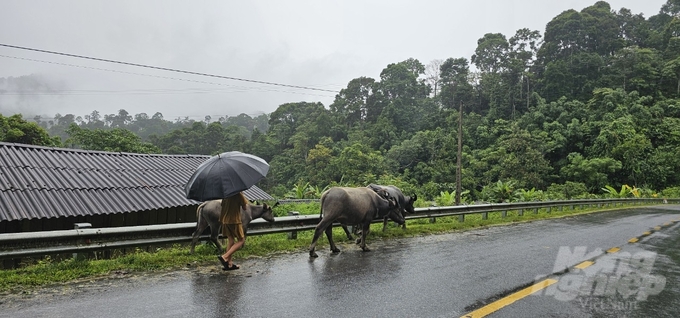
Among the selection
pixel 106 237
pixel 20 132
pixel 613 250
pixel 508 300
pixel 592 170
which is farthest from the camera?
pixel 592 170

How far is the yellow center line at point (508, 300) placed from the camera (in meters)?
4.29

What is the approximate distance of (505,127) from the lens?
2124 inches

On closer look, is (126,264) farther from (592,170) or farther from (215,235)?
(592,170)

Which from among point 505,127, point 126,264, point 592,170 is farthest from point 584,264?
point 505,127

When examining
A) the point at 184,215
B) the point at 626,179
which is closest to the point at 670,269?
the point at 184,215

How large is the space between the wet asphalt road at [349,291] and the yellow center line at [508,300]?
0.09m

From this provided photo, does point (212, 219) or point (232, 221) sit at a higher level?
point (232, 221)

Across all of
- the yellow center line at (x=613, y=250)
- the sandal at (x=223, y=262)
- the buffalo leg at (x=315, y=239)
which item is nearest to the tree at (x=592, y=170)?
the yellow center line at (x=613, y=250)

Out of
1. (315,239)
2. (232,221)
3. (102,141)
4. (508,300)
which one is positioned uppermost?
(102,141)

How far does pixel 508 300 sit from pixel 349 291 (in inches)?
78.9

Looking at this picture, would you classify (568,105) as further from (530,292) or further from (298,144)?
(530,292)

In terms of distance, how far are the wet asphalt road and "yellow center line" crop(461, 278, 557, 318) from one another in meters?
0.09

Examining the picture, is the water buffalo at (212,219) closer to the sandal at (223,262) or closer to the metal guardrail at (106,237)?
the metal guardrail at (106,237)

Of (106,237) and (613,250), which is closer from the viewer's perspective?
(106,237)
